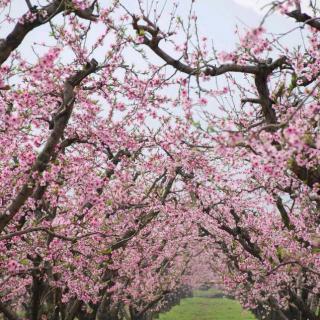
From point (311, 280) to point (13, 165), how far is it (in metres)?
10.0

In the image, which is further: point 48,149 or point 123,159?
point 123,159

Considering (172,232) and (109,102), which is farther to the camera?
(172,232)

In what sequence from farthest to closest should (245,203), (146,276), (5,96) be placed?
(146,276) → (245,203) → (5,96)

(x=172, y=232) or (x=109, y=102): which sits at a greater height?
(x=109, y=102)

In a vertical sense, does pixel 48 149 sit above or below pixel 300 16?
below

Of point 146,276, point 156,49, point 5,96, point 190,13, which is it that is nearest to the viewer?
point 156,49

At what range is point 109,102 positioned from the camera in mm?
10453

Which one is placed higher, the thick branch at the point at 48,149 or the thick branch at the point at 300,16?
the thick branch at the point at 300,16

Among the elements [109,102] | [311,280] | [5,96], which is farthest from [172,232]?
[5,96]

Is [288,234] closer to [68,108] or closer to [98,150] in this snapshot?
[98,150]

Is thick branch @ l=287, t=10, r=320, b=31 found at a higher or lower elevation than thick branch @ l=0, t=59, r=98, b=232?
higher

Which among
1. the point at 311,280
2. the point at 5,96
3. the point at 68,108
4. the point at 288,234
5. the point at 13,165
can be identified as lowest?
the point at 311,280

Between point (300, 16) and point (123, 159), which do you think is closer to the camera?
point (300, 16)

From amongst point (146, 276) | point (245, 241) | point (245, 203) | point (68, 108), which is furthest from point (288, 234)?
point (146, 276)
